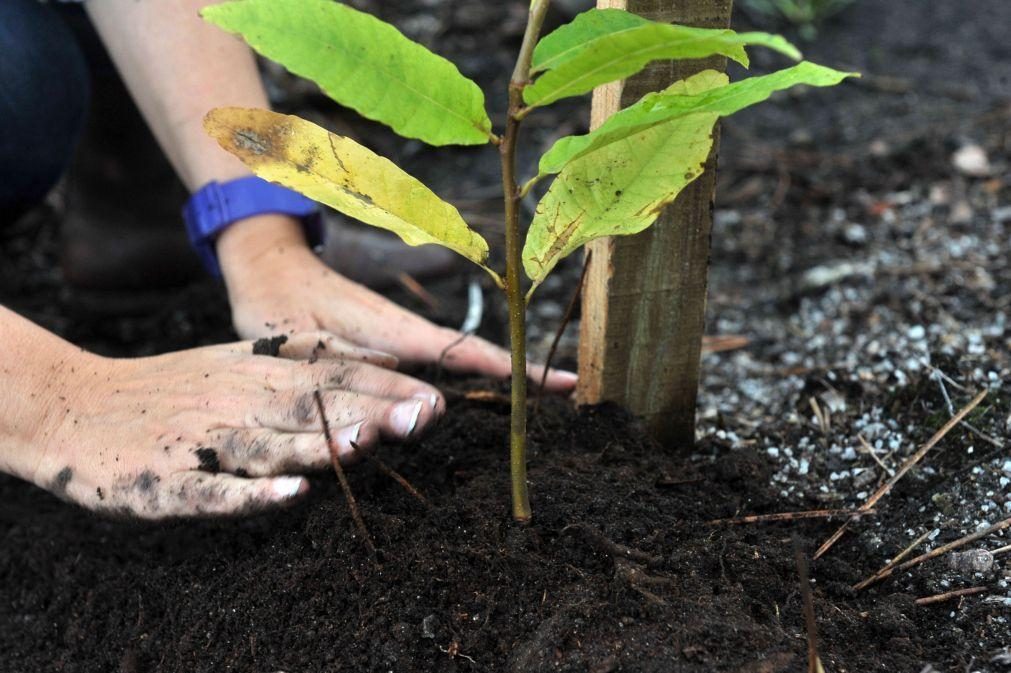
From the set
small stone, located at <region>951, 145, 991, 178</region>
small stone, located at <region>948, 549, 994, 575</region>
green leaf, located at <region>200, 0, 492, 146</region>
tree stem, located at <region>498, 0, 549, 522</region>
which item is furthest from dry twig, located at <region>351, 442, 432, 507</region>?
small stone, located at <region>951, 145, 991, 178</region>

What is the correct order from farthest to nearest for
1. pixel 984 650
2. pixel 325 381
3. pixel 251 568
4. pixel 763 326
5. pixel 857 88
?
pixel 857 88
pixel 763 326
pixel 325 381
pixel 251 568
pixel 984 650

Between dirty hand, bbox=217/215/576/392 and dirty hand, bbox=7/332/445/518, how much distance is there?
0.21 m

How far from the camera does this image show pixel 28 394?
4.32 feet

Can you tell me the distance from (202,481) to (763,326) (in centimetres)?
132

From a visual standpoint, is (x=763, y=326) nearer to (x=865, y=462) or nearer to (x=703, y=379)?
(x=703, y=379)

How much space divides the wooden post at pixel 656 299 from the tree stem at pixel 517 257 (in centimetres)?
22

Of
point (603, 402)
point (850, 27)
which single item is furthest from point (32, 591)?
point (850, 27)

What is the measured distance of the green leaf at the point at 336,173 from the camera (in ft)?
3.20

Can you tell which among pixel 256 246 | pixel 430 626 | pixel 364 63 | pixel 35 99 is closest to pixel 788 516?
pixel 430 626

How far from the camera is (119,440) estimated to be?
4.20 ft

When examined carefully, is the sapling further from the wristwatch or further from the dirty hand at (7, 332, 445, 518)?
the wristwatch

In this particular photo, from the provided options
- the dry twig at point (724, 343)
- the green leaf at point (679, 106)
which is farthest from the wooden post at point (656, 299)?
the dry twig at point (724, 343)

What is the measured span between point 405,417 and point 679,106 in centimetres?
56

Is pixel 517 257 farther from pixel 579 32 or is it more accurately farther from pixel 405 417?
pixel 405 417
